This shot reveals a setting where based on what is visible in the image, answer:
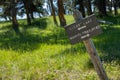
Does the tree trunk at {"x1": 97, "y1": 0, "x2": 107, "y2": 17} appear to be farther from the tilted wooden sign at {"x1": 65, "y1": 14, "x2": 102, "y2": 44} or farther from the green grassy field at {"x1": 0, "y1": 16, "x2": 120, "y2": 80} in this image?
the tilted wooden sign at {"x1": 65, "y1": 14, "x2": 102, "y2": 44}

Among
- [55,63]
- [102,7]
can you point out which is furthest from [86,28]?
[102,7]

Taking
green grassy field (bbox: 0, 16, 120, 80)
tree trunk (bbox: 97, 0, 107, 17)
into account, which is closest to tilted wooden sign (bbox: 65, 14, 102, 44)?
green grassy field (bbox: 0, 16, 120, 80)

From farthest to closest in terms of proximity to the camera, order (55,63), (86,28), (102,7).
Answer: (102,7) < (55,63) < (86,28)

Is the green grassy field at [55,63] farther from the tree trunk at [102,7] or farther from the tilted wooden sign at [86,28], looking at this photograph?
the tree trunk at [102,7]

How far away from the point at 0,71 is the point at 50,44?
5.02 metres

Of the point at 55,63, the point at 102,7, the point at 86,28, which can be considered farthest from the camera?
the point at 102,7

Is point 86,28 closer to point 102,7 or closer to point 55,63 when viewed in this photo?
point 55,63

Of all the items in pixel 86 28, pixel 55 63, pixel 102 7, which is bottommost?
pixel 102 7

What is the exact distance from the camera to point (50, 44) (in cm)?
1433

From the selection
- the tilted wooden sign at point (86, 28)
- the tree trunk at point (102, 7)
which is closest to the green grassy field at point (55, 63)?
the tilted wooden sign at point (86, 28)

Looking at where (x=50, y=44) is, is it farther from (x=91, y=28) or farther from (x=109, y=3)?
(x=109, y=3)

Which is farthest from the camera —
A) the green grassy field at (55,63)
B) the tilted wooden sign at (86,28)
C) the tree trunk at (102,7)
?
the tree trunk at (102,7)

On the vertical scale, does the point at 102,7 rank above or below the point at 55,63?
below

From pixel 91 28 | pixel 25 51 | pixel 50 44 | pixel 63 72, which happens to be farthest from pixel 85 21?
pixel 50 44
